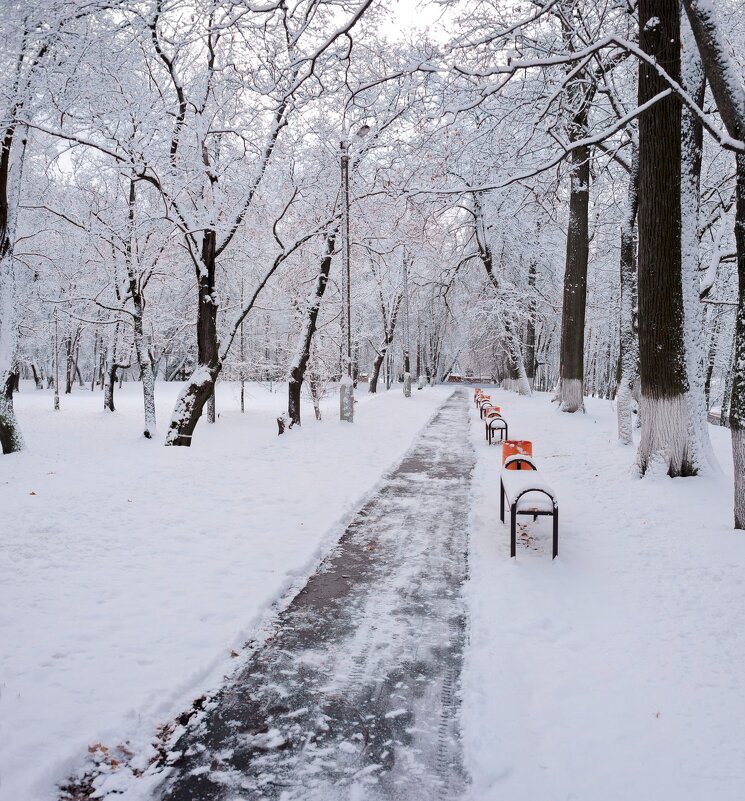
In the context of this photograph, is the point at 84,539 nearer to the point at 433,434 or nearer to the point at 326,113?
the point at 433,434

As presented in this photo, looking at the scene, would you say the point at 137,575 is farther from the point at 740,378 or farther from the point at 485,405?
the point at 485,405

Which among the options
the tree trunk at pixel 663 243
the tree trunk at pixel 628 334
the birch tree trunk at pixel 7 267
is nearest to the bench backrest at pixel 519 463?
the tree trunk at pixel 663 243

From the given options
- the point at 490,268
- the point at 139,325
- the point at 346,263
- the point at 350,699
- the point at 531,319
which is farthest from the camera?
the point at 531,319

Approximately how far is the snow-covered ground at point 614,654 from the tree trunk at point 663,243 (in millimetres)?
964

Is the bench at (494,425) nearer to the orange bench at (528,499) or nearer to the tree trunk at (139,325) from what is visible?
the orange bench at (528,499)

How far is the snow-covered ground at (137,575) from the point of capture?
336cm

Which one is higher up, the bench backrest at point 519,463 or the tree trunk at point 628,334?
the tree trunk at point 628,334

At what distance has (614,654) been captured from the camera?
4.18 meters

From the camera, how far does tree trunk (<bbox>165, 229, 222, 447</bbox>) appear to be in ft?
43.8

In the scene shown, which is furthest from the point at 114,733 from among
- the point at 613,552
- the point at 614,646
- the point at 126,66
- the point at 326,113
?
the point at 326,113

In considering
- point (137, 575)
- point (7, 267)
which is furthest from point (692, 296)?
point (7, 267)

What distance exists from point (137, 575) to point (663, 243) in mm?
7762

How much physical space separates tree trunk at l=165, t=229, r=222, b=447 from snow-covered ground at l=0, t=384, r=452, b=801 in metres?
1.00

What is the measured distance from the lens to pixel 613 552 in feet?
20.6
